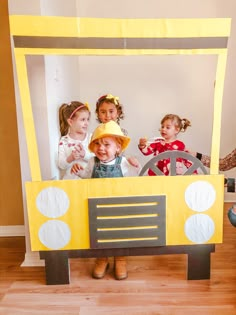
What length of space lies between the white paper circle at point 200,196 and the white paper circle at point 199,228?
37 mm

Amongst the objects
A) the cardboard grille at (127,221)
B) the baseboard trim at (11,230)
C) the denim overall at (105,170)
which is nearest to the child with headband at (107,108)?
the denim overall at (105,170)

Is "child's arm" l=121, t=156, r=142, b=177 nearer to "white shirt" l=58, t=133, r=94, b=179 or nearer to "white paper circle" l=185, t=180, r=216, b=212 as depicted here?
"white shirt" l=58, t=133, r=94, b=179

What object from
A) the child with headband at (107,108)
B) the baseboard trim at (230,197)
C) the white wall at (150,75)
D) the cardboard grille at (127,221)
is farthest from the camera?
the baseboard trim at (230,197)

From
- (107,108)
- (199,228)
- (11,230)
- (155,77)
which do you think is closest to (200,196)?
(199,228)

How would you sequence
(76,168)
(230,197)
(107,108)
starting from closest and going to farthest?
(76,168) → (107,108) → (230,197)

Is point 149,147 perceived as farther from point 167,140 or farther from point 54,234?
point 54,234

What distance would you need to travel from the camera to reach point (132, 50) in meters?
1.16

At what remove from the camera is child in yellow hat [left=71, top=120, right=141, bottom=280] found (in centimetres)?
125

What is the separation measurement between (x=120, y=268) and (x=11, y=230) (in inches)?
31.3

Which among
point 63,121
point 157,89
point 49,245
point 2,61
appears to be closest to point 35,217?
point 49,245

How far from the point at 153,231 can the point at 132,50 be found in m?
0.70

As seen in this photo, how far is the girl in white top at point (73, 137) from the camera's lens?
1385 millimetres

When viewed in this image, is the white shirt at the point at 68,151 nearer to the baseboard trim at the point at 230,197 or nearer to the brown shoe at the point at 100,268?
the brown shoe at the point at 100,268

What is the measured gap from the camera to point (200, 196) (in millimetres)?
1249
